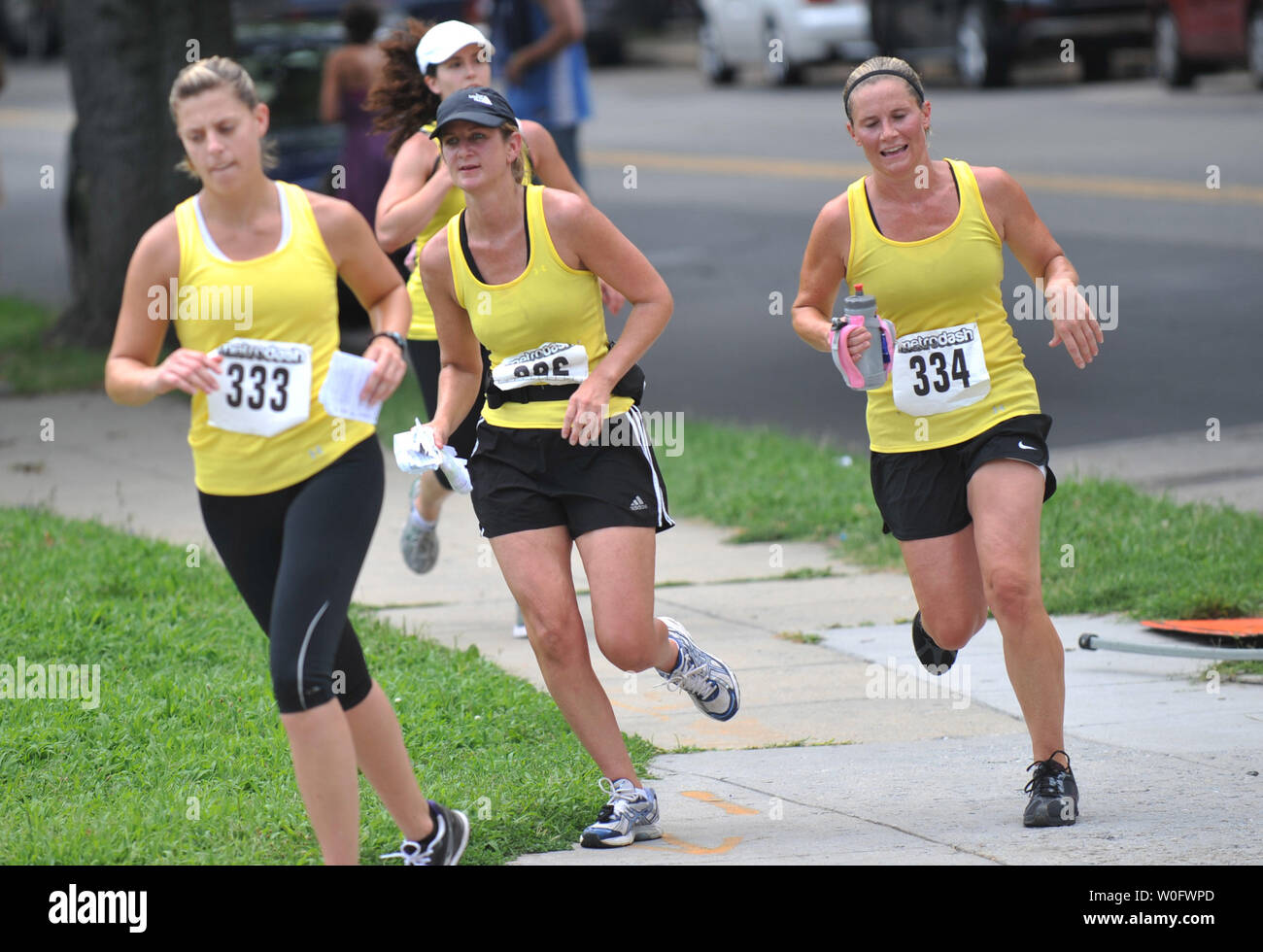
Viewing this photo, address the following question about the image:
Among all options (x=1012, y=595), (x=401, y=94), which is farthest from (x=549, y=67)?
(x=1012, y=595)

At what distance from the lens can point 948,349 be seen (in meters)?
5.13

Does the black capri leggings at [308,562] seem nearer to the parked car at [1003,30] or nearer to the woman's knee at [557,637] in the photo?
the woman's knee at [557,637]

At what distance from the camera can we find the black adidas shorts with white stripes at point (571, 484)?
4938 mm

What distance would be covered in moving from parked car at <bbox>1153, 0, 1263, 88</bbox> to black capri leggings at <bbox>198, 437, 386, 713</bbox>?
61.4 ft

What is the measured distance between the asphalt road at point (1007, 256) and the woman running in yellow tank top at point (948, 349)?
5.12 meters

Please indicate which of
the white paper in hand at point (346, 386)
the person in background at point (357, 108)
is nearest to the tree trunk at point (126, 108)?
the person in background at point (357, 108)

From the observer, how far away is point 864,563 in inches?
321

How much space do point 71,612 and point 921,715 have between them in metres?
3.12

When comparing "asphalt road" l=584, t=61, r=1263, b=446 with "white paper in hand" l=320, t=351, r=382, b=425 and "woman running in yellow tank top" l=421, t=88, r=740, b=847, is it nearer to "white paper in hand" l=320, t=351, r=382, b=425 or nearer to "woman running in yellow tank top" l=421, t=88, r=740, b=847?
"woman running in yellow tank top" l=421, t=88, r=740, b=847

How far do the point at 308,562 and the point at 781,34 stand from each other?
23.3 m

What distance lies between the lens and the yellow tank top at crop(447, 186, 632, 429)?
494 cm

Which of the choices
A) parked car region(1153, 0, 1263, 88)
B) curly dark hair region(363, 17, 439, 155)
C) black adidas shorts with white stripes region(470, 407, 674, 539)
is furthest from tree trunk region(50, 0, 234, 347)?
parked car region(1153, 0, 1263, 88)

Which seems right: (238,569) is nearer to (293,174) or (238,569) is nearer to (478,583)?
(478,583)

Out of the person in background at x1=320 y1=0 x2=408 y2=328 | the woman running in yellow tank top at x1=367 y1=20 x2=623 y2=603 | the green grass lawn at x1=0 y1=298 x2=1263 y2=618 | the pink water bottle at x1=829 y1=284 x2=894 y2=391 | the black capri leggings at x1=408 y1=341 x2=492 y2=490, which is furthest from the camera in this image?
the person in background at x1=320 y1=0 x2=408 y2=328
